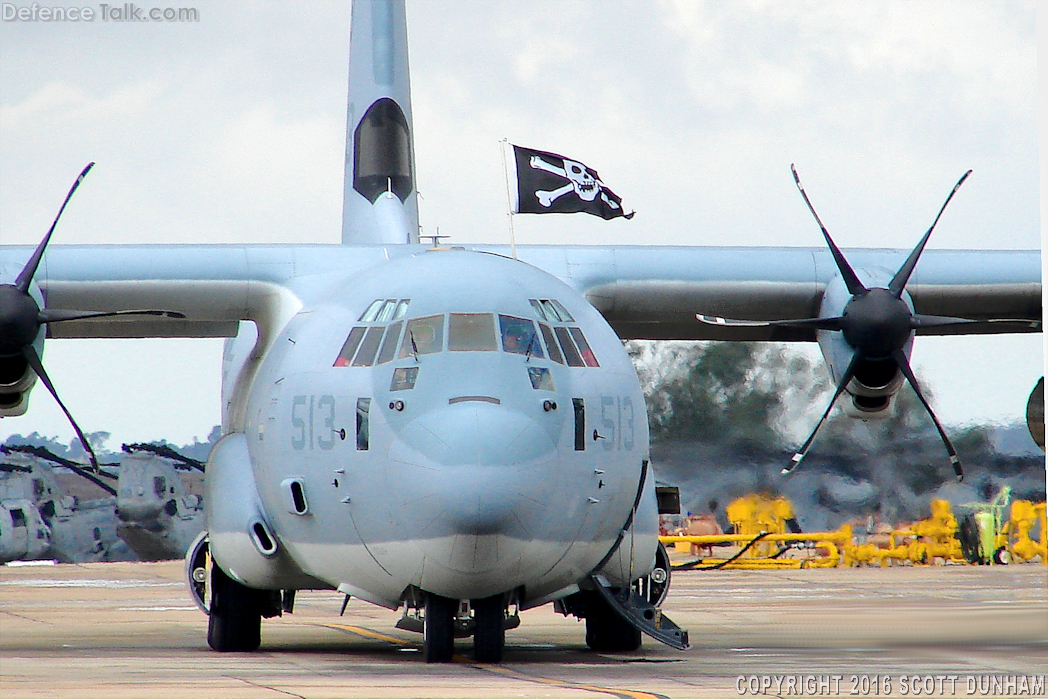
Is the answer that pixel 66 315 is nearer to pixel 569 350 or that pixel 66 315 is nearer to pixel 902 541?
pixel 569 350

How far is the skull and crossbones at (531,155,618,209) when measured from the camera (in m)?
15.3

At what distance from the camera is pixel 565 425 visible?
1004 centimetres

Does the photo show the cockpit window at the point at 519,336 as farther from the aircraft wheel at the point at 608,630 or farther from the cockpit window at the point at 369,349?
the aircraft wheel at the point at 608,630

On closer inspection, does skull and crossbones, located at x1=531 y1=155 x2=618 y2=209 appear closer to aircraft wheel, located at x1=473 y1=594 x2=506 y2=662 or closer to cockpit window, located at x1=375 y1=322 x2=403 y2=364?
cockpit window, located at x1=375 y1=322 x2=403 y2=364

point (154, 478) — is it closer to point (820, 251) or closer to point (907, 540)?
point (907, 540)

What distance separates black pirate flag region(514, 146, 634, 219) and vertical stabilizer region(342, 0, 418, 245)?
1264mm

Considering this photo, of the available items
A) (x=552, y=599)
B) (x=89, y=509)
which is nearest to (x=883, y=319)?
(x=552, y=599)

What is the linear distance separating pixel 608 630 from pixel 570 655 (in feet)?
1.90

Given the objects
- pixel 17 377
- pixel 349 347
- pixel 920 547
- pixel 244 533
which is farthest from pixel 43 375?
pixel 920 547

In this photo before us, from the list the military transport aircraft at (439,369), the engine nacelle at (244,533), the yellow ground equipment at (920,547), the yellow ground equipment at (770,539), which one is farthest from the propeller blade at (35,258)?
the yellow ground equipment at (920,547)

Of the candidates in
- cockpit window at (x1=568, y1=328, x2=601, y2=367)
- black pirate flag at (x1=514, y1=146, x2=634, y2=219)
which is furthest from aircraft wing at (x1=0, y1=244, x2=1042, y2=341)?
cockpit window at (x1=568, y1=328, x2=601, y2=367)

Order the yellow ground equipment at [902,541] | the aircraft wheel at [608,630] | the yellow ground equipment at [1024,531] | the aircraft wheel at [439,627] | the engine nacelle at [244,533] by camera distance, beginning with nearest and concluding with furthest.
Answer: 1. the aircraft wheel at [439,627]
2. the engine nacelle at [244,533]
3. the aircraft wheel at [608,630]
4. the yellow ground equipment at [902,541]
5. the yellow ground equipment at [1024,531]

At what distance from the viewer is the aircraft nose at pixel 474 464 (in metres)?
9.38

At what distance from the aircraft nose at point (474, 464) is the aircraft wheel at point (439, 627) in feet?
3.58
